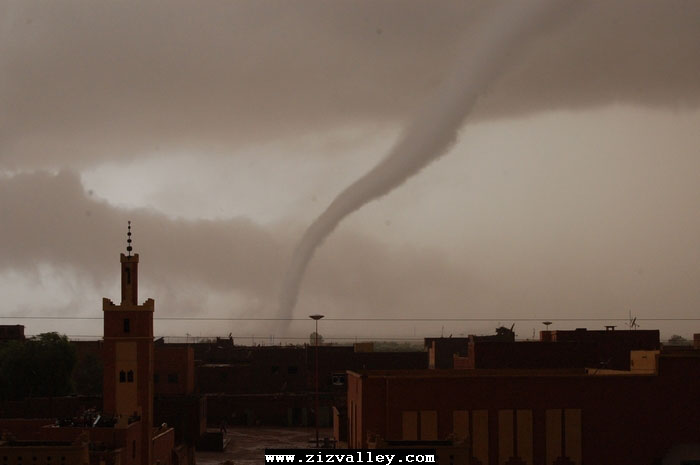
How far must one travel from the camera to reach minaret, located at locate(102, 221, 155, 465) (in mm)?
61156

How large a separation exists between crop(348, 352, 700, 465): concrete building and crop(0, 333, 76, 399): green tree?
41.4 meters

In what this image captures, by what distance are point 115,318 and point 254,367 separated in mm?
48221

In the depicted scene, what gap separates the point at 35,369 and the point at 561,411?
48.5 metres

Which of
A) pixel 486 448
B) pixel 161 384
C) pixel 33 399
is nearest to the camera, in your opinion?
pixel 486 448

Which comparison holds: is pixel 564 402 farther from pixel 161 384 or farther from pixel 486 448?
pixel 161 384

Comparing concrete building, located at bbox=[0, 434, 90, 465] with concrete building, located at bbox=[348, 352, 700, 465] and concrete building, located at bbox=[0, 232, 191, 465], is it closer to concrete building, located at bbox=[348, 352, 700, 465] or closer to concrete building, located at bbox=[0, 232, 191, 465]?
concrete building, located at bbox=[0, 232, 191, 465]

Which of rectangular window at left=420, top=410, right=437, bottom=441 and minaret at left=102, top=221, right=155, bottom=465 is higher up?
minaret at left=102, top=221, right=155, bottom=465

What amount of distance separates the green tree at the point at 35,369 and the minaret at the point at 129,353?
2858 centimetres

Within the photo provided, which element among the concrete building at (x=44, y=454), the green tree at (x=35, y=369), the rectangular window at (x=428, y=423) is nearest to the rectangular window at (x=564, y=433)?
the rectangular window at (x=428, y=423)

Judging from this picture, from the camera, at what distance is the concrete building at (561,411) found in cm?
5519

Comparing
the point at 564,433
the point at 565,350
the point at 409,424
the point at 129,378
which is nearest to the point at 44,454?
the point at 409,424

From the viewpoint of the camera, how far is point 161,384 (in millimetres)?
99500

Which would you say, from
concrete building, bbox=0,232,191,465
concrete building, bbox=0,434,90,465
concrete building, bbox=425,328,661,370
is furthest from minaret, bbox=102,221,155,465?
concrete building, bbox=425,328,661,370

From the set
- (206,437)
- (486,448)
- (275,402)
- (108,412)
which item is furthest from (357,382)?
(275,402)
